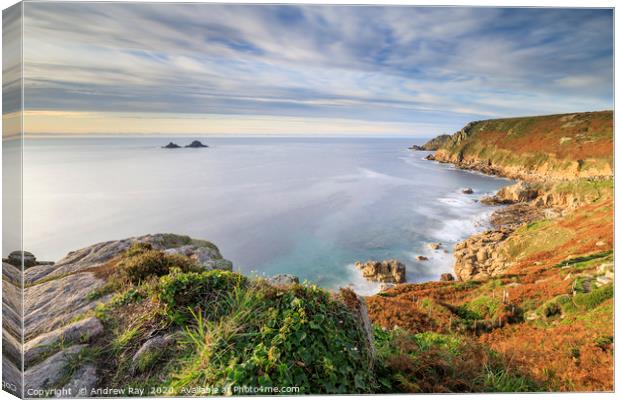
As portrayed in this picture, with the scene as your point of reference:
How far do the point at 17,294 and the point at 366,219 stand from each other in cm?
641

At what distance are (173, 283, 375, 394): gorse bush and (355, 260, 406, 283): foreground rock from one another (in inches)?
181

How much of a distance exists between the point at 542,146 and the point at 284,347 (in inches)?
359

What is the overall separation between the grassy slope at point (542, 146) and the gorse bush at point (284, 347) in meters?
5.47

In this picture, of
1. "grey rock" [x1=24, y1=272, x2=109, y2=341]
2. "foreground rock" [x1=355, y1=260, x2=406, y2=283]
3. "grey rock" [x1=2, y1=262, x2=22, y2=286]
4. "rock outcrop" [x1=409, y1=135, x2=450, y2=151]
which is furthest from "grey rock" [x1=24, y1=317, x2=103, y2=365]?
"rock outcrop" [x1=409, y1=135, x2=450, y2=151]

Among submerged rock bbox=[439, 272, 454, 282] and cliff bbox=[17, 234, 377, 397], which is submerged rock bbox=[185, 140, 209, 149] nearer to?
A: cliff bbox=[17, 234, 377, 397]

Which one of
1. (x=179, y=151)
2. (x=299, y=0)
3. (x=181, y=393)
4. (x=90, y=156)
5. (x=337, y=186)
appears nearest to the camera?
(x=181, y=393)

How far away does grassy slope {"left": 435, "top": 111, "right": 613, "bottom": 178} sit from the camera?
6336mm

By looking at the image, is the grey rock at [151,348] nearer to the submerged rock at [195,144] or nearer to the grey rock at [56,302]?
the grey rock at [56,302]

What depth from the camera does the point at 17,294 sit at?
4840 millimetres

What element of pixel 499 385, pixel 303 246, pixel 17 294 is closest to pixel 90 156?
pixel 17 294

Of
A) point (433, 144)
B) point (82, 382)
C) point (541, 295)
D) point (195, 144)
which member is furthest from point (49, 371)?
point (541, 295)

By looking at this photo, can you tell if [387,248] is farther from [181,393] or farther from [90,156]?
[90,156]

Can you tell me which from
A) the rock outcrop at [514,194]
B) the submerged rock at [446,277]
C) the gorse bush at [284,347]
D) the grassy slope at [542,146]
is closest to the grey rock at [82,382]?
the gorse bush at [284,347]

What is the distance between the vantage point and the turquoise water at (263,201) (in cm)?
643
